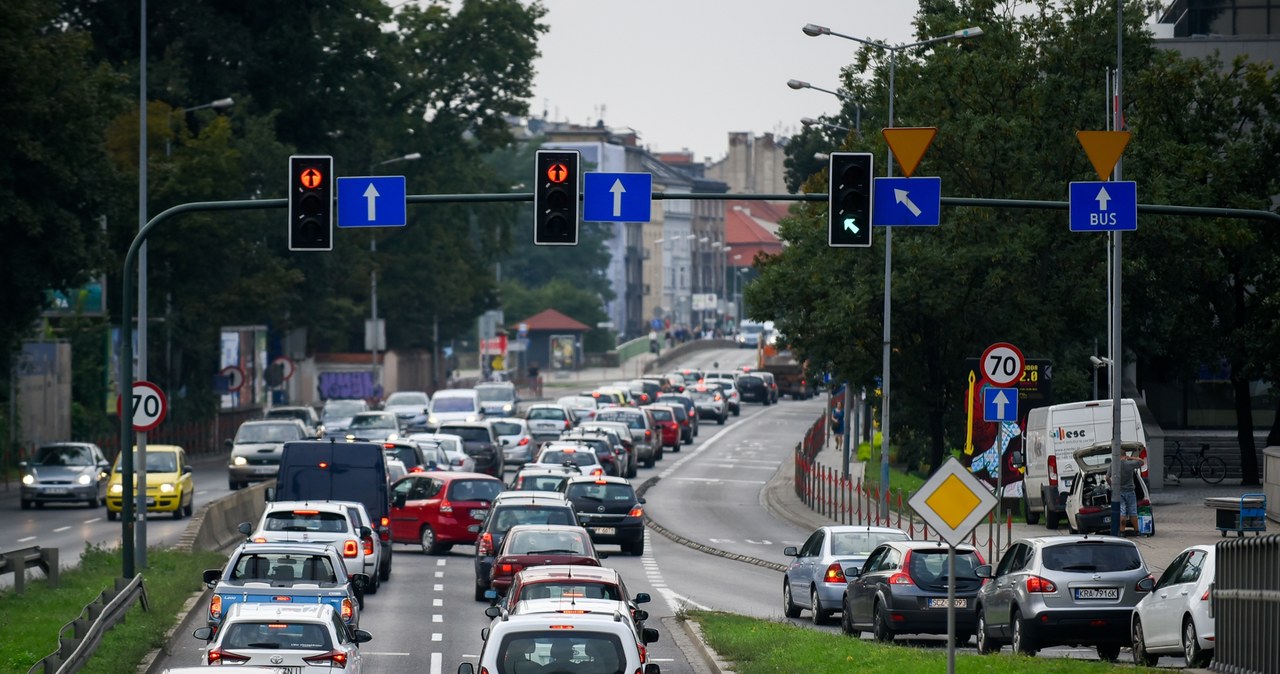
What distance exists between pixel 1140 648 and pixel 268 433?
112 feet

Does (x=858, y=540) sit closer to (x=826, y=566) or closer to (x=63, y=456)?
(x=826, y=566)

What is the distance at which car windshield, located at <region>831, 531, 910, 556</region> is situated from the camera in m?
27.3

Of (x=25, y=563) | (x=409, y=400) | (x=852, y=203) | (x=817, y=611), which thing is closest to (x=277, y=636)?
(x=852, y=203)

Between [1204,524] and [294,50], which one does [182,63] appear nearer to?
[294,50]

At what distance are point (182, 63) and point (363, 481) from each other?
36.9m

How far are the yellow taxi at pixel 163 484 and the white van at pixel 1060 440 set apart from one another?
17899 millimetres

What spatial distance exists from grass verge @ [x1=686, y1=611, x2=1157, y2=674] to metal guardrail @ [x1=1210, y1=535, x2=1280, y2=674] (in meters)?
1.13

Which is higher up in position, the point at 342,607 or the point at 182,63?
the point at 182,63

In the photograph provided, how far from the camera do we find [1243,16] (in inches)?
2537

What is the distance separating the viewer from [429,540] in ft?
126

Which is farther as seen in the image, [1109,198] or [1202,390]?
[1202,390]

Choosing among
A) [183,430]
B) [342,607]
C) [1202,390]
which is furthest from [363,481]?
[183,430]

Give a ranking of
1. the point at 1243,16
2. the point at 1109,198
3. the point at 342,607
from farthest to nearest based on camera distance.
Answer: the point at 1243,16 → the point at 1109,198 → the point at 342,607

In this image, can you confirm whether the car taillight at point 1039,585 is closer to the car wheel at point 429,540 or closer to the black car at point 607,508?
the black car at point 607,508
